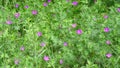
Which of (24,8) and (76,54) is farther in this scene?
(24,8)

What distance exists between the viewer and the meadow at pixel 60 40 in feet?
8.17

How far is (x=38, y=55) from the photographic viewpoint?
2.53 m

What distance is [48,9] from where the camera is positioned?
342 cm

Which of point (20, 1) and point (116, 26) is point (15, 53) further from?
point (20, 1)

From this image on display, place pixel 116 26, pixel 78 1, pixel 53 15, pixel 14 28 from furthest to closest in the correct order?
pixel 78 1 → pixel 53 15 → pixel 14 28 → pixel 116 26

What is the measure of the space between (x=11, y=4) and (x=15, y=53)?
3.77ft

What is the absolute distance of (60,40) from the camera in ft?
8.86

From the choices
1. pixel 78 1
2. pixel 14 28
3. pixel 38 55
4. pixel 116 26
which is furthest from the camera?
pixel 78 1

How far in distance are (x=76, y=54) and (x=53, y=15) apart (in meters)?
0.82

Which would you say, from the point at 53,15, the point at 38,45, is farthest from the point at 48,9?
the point at 38,45

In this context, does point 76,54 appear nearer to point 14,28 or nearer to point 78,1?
point 14,28

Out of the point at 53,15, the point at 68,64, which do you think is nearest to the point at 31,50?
the point at 68,64

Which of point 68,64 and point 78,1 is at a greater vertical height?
point 78,1

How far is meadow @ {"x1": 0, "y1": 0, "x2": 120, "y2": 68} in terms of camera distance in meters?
2.49
